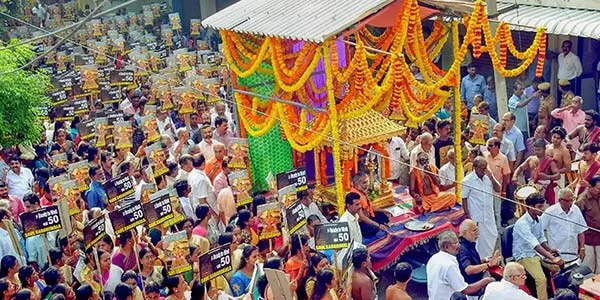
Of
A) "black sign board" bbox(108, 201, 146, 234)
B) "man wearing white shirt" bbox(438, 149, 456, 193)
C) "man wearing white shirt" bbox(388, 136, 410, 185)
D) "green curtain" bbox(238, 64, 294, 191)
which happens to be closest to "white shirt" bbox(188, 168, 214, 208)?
"green curtain" bbox(238, 64, 294, 191)

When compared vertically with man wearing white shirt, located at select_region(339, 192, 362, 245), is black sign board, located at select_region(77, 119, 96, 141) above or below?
above

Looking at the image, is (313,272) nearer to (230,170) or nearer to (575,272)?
(575,272)

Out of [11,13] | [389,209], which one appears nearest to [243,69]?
[389,209]

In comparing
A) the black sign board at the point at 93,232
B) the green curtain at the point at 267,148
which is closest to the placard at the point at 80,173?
the black sign board at the point at 93,232

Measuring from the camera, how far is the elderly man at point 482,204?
10938mm

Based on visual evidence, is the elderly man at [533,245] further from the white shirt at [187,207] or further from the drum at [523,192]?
the white shirt at [187,207]

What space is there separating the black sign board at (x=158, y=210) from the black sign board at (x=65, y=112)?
198 inches

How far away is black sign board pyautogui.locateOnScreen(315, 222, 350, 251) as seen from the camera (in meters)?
8.90

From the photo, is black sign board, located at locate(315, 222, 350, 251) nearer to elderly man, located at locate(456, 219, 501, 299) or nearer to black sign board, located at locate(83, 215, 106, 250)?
elderly man, located at locate(456, 219, 501, 299)

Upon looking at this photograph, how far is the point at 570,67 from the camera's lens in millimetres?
15672

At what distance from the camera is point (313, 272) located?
900 centimetres

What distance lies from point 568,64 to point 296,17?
5.90 meters

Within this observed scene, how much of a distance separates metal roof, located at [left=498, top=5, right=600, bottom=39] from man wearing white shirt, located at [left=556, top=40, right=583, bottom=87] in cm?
62

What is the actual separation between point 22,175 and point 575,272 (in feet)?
23.3
